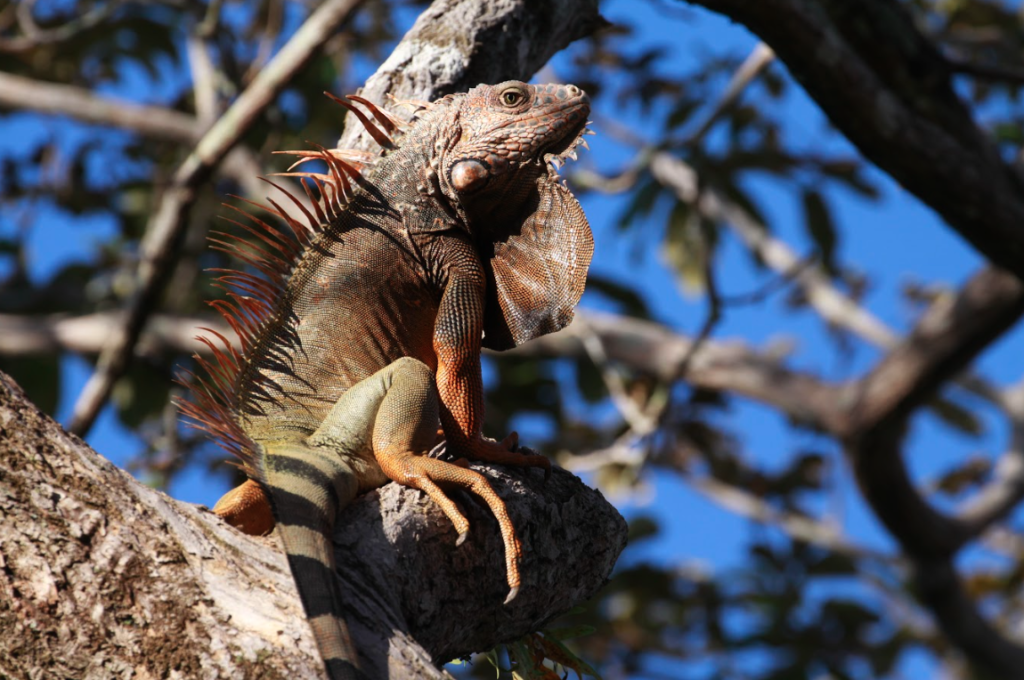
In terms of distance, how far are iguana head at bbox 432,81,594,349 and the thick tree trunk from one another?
1336mm

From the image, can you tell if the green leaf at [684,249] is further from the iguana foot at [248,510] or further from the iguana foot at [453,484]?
the iguana foot at [248,510]

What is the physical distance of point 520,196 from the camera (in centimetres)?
450

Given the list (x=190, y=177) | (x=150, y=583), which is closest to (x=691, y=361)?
(x=190, y=177)

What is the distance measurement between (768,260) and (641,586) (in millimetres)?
4330

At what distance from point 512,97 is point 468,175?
0.40 metres

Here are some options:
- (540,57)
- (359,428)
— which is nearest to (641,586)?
(540,57)

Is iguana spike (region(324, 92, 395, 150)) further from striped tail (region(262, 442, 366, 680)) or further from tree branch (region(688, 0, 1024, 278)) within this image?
tree branch (region(688, 0, 1024, 278))

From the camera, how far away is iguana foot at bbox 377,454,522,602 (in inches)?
139

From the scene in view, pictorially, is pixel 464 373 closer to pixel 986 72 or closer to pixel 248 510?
pixel 248 510

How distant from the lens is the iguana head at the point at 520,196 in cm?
432

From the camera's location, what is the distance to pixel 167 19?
37.0 feet

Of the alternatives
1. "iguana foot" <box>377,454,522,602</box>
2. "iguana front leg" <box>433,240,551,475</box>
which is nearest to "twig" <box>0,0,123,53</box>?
"iguana front leg" <box>433,240,551,475</box>

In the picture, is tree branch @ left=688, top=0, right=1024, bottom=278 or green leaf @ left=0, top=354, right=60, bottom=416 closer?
tree branch @ left=688, top=0, right=1024, bottom=278

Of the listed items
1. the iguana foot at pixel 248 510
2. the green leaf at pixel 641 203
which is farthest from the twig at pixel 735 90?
the iguana foot at pixel 248 510
